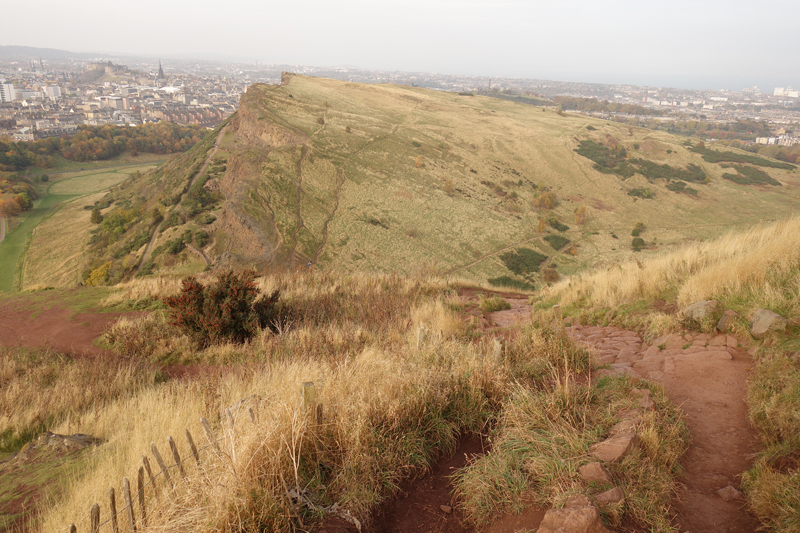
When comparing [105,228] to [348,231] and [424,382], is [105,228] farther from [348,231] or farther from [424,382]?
[424,382]

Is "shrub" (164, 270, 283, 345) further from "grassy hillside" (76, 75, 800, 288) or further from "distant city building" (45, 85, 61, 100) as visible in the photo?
"distant city building" (45, 85, 61, 100)

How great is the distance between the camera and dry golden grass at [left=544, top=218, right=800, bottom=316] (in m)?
5.54

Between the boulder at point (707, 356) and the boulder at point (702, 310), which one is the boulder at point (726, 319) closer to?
the boulder at point (702, 310)

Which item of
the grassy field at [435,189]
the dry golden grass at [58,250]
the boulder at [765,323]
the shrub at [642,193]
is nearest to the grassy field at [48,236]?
the dry golden grass at [58,250]

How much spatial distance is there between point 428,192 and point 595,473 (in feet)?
145

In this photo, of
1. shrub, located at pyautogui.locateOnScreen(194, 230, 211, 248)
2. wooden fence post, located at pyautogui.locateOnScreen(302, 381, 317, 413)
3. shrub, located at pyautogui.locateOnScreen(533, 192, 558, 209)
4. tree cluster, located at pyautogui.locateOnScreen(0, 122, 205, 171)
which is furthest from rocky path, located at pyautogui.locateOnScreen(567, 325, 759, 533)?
tree cluster, located at pyautogui.locateOnScreen(0, 122, 205, 171)

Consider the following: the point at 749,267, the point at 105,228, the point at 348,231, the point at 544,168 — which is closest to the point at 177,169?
the point at 105,228

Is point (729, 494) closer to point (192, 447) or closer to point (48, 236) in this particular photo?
point (192, 447)

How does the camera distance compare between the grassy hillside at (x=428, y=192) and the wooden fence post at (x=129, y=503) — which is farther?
the grassy hillside at (x=428, y=192)

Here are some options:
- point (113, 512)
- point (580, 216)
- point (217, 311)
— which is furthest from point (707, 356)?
point (580, 216)

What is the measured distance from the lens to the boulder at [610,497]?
263 cm

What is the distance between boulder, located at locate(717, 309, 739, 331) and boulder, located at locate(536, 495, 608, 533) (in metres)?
4.07

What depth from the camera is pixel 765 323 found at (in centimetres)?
484

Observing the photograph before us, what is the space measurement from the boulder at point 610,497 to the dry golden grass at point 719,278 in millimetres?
3945
